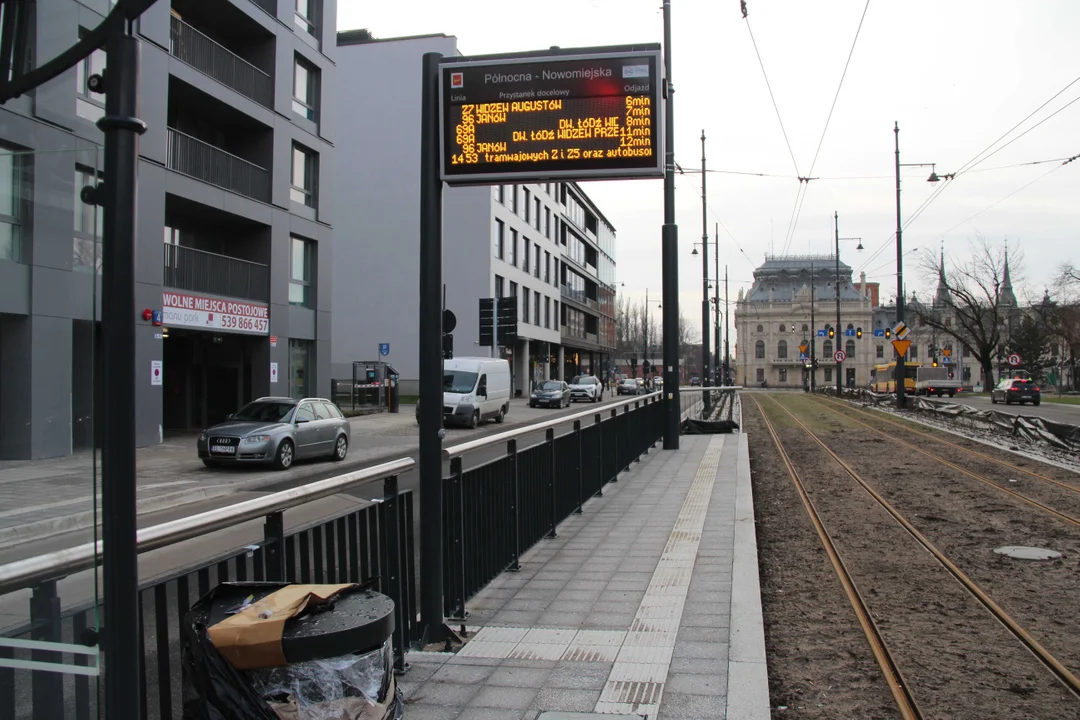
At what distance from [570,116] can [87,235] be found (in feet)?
10.1

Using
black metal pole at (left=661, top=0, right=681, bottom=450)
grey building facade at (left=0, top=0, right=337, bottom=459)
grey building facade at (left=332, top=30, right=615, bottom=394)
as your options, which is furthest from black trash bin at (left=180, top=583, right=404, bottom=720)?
grey building facade at (left=332, top=30, right=615, bottom=394)

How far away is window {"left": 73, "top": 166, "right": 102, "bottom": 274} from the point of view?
234cm

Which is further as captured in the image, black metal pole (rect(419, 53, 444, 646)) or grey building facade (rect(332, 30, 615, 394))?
grey building facade (rect(332, 30, 615, 394))

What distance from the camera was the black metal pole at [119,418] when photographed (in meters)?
2.11

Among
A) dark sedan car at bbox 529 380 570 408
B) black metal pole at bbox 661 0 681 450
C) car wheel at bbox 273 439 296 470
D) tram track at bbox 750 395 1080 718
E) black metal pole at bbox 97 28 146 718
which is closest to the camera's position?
black metal pole at bbox 97 28 146 718

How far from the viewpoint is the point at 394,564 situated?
4.34 metres

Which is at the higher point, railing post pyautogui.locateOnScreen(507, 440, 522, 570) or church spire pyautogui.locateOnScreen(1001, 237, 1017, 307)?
church spire pyautogui.locateOnScreen(1001, 237, 1017, 307)

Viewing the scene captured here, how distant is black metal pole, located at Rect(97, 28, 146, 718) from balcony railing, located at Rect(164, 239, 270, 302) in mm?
19823

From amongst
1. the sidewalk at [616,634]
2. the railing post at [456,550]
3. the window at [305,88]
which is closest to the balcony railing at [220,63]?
the window at [305,88]

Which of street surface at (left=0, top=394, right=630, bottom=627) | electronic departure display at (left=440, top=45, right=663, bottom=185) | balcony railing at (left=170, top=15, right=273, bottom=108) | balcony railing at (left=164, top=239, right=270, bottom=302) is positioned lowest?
street surface at (left=0, top=394, right=630, bottom=627)

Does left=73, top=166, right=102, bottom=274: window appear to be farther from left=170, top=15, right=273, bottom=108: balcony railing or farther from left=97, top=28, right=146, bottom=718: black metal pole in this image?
left=170, top=15, right=273, bottom=108: balcony railing

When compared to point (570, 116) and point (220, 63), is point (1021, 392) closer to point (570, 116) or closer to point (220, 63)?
point (220, 63)

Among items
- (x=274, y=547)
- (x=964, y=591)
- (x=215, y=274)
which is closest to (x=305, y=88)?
(x=215, y=274)

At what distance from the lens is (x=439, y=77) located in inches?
198
